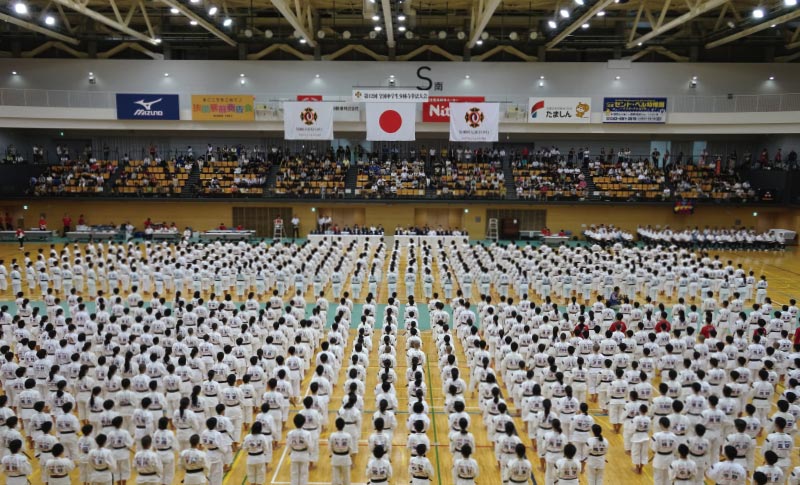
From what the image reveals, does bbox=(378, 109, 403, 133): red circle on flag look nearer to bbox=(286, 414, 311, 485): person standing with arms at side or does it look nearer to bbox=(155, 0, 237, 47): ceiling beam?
bbox=(155, 0, 237, 47): ceiling beam

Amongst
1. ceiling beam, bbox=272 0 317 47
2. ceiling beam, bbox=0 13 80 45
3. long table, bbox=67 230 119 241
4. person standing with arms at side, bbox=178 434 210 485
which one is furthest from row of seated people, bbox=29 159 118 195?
person standing with arms at side, bbox=178 434 210 485

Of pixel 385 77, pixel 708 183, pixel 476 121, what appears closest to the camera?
pixel 476 121

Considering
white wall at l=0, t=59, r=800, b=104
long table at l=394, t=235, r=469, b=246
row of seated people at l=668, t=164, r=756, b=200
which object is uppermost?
white wall at l=0, t=59, r=800, b=104

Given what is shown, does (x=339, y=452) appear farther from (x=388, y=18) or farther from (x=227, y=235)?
(x=227, y=235)

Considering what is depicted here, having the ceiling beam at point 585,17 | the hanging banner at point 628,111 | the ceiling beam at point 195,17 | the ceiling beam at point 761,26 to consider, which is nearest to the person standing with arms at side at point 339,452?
the ceiling beam at point 585,17

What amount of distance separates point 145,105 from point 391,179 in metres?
15.9

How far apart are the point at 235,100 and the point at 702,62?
102ft

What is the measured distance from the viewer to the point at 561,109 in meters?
35.4

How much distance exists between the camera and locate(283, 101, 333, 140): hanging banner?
99.6 ft

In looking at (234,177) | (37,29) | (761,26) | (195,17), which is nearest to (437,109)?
(234,177)

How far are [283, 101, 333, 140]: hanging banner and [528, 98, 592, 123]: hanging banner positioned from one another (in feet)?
43.1

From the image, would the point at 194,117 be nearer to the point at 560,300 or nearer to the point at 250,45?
the point at 250,45

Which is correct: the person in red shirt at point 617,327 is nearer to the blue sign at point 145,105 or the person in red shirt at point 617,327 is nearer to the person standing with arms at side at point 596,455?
the person standing with arms at side at point 596,455

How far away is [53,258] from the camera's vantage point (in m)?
22.5
